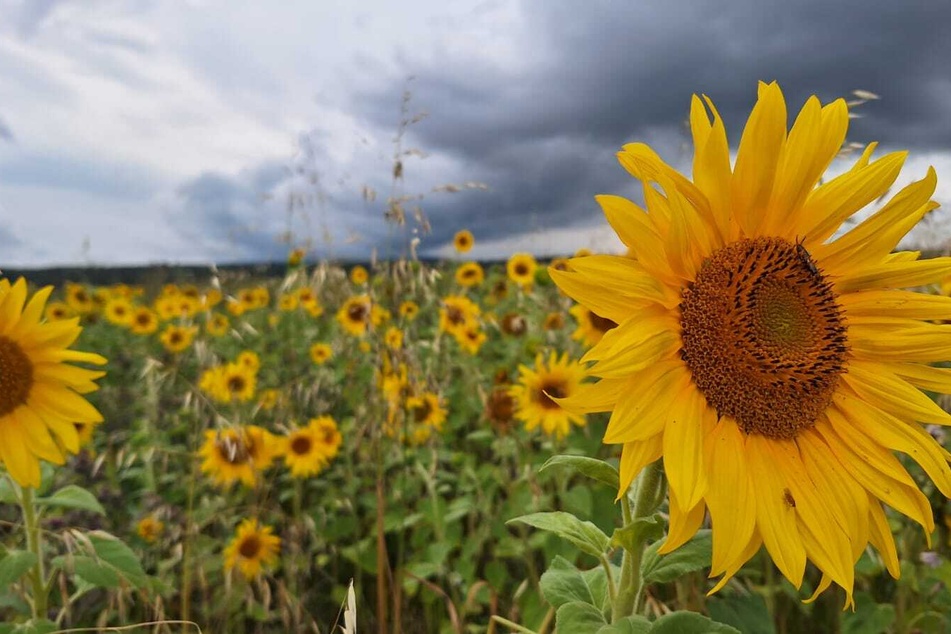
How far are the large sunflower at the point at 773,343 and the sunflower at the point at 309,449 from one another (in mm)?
3268

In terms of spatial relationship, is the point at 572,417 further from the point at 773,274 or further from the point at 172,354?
the point at 172,354

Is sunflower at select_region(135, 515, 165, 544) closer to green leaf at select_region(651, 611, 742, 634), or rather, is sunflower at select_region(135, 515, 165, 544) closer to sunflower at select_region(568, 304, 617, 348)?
sunflower at select_region(568, 304, 617, 348)

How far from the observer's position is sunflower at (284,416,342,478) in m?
4.24

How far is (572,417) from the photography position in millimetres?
4078

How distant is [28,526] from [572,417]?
281 centimetres

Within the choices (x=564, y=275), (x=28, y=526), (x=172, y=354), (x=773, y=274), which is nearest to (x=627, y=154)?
(x=564, y=275)

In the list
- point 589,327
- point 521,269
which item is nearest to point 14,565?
point 589,327

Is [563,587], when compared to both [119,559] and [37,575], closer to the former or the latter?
[119,559]

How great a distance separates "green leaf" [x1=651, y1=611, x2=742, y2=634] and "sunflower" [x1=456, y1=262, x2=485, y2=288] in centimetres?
735

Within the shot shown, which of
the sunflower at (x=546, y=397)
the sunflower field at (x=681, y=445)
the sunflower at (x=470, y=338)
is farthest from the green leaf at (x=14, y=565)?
the sunflower at (x=470, y=338)

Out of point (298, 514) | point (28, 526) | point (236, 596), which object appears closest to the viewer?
point (28, 526)

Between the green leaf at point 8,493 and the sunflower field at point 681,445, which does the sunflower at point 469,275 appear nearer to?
the sunflower field at point 681,445

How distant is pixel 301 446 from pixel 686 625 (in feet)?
11.2

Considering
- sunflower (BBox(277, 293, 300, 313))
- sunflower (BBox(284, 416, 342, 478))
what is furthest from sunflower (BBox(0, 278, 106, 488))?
sunflower (BBox(277, 293, 300, 313))
